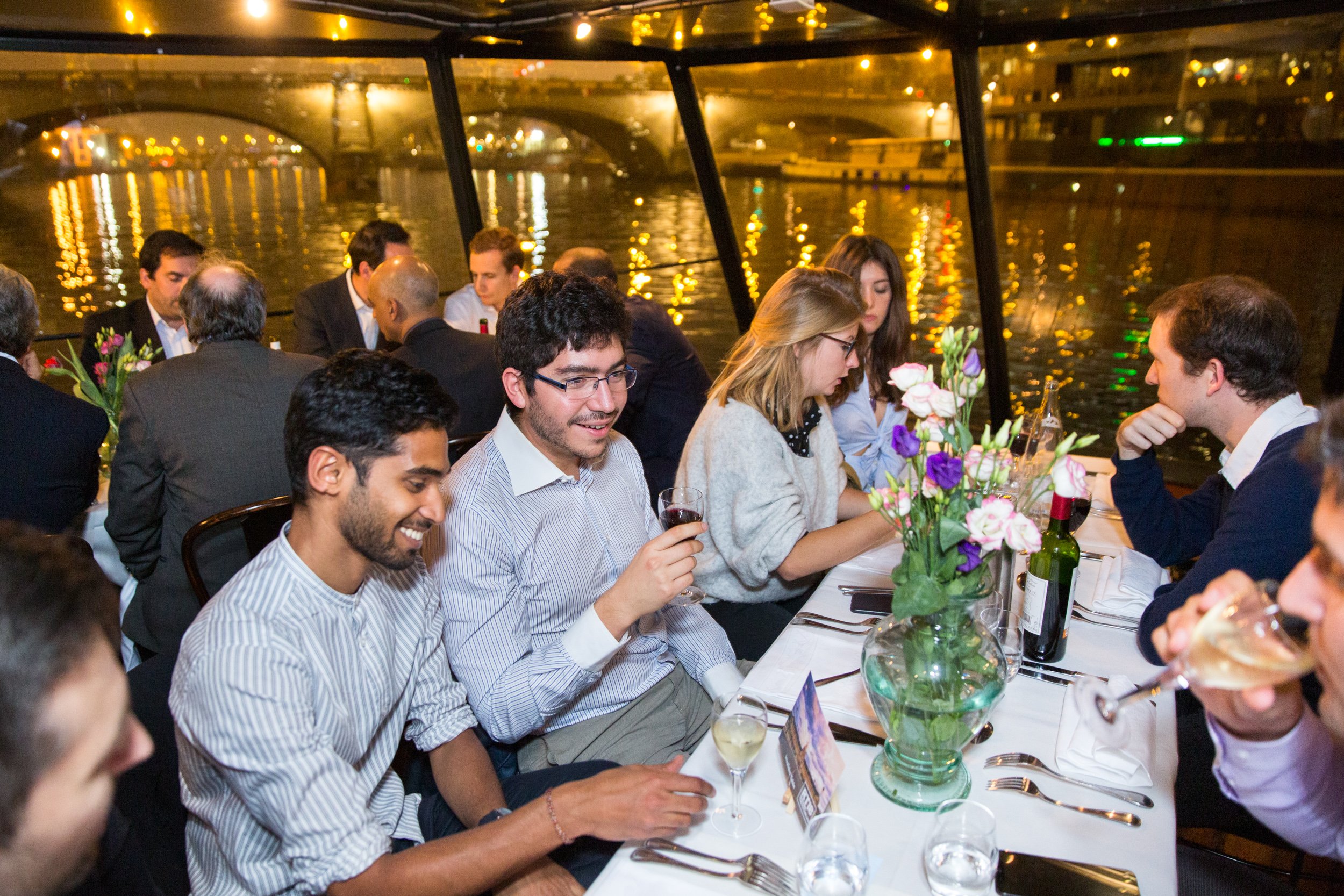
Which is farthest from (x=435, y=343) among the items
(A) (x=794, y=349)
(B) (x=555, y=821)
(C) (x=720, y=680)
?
(B) (x=555, y=821)

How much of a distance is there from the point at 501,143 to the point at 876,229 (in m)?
9.40

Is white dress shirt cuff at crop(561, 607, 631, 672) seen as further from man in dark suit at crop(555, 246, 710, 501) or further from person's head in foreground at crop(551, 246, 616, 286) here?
person's head in foreground at crop(551, 246, 616, 286)

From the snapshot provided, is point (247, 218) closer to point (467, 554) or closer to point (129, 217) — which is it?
point (129, 217)

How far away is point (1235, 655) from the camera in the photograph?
919mm

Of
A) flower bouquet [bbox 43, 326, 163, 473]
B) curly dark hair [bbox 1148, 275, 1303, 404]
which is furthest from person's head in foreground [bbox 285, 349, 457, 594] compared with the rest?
flower bouquet [bbox 43, 326, 163, 473]

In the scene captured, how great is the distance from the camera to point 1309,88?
15.6ft

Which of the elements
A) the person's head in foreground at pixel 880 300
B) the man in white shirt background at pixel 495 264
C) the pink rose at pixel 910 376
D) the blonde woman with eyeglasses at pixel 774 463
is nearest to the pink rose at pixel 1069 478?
the pink rose at pixel 910 376

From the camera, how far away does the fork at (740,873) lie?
1.04 meters

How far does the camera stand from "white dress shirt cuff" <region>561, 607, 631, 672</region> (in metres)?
1.53

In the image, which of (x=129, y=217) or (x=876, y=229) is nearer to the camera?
(x=129, y=217)

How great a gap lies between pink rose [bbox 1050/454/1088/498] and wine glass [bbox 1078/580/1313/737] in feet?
0.80

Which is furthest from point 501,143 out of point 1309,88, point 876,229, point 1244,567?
point 876,229

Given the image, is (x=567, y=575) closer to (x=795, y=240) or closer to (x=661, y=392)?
(x=661, y=392)

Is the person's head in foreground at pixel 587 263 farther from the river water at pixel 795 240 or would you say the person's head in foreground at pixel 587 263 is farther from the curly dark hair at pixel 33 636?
the curly dark hair at pixel 33 636
